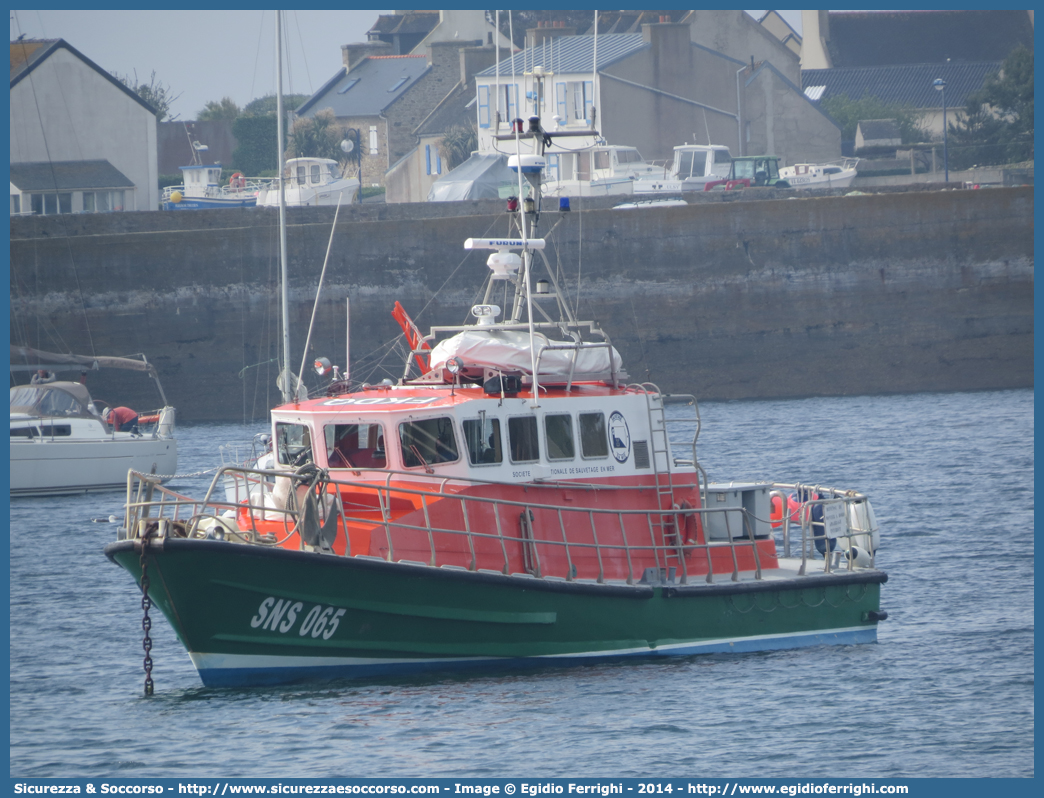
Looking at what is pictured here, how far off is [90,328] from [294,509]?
84.4 feet

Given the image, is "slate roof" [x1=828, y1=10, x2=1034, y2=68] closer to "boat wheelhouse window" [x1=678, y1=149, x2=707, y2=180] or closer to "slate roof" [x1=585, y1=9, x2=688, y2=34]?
"slate roof" [x1=585, y1=9, x2=688, y2=34]

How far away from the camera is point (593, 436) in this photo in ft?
40.1

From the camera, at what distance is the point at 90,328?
34938 mm

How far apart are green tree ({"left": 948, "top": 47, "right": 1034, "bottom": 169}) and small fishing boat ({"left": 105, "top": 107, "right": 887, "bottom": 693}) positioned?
44851 millimetres

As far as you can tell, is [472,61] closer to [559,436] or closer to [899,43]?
[899,43]

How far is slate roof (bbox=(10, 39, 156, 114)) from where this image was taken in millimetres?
44562

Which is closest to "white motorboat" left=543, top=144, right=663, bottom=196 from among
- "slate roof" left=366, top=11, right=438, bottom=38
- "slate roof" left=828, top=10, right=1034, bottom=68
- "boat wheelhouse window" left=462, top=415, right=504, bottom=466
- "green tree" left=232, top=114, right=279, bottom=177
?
"green tree" left=232, top=114, right=279, bottom=177

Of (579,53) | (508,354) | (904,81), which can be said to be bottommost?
(508,354)

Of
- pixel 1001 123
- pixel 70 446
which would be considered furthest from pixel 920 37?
pixel 70 446

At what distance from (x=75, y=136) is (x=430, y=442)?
127 feet

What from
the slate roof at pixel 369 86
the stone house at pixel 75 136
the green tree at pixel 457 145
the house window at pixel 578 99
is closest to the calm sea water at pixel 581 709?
the stone house at pixel 75 136

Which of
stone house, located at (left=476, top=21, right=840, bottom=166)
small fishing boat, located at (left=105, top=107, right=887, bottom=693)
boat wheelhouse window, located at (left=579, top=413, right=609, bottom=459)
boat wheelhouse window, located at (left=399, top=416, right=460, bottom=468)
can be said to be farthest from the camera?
stone house, located at (left=476, top=21, right=840, bottom=166)
